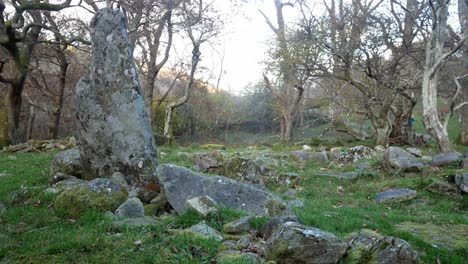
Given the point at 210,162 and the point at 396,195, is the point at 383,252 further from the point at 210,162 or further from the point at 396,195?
the point at 210,162

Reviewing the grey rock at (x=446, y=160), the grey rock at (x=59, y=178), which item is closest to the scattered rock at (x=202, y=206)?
the grey rock at (x=59, y=178)

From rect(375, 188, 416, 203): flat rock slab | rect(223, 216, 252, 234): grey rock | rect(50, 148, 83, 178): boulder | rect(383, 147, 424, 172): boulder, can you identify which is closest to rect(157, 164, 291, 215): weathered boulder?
rect(223, 216, 252, 234): grey rock

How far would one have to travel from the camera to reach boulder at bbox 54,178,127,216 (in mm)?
6070

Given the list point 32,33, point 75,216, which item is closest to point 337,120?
Result: point 32,33

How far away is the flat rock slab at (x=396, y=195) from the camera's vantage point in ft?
29.8

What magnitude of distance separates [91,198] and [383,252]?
4282 millimetres

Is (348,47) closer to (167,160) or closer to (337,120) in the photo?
(337,120)

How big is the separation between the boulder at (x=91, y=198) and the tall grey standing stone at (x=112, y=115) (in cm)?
129

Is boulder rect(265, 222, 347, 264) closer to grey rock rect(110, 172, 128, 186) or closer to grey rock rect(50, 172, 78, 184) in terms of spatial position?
grey rock rect(110, 172, 128, 186)

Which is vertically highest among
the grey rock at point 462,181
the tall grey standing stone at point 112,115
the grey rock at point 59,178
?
the tall grey standing stone at point 112,115

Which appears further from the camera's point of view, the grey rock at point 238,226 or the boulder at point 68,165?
the boulder at point 68,165

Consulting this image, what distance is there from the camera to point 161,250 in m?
4.11

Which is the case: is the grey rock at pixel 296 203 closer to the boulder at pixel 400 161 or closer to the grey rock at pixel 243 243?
the grey rock at pixel 243 243

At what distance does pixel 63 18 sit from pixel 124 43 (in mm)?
13036
